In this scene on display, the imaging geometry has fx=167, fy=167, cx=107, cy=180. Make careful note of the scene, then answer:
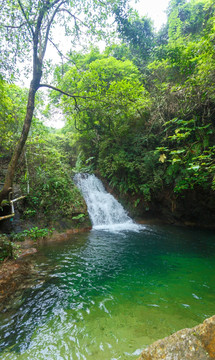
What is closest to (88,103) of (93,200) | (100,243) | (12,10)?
(12,10)

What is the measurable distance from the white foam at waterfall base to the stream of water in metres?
4.08

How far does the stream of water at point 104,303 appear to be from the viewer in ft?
7.44

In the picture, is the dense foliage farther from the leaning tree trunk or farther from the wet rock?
the wet rock

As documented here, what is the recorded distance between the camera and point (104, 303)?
3.16m

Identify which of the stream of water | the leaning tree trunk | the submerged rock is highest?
the leaning tree trunk

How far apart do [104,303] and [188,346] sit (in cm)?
242

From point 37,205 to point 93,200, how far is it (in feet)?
13.4

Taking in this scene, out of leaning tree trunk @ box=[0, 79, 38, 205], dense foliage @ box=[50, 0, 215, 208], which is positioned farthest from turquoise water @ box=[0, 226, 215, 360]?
dense foliage @ box=[50, 0, 215, 208]

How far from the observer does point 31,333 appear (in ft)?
8.14

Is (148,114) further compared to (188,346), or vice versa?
(148,114)

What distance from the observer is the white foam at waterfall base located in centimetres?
1008

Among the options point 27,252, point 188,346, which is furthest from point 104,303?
point 27,252

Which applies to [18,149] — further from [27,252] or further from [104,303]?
[104,303]

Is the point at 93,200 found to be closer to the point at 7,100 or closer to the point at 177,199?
the point at 177,199
